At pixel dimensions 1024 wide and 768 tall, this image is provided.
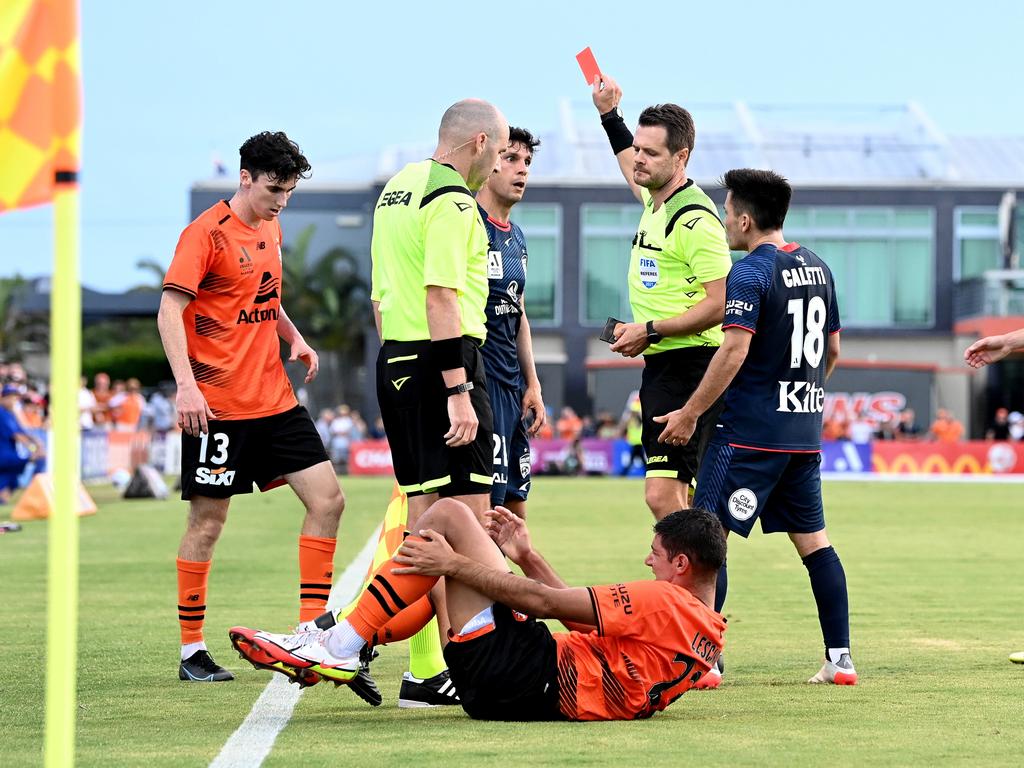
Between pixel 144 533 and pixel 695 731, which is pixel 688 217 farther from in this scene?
pixel 144 533

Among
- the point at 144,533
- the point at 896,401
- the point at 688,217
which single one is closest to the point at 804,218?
the point at 896,401

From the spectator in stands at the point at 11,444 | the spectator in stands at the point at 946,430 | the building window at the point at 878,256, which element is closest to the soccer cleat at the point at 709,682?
the spectator in stands at the point at 11,444

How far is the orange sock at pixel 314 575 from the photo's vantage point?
6922 millimetres

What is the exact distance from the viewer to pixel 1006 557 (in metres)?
13.6

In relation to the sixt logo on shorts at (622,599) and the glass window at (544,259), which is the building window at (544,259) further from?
the sixt logo on shorts at (622,599)

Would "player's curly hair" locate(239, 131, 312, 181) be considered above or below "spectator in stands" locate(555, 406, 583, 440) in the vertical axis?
above

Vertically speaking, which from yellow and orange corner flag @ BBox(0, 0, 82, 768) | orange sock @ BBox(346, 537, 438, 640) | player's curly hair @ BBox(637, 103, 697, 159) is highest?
player's curly hair @ BBox(637, 103, 697, 159)

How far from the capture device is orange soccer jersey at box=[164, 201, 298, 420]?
277 inches

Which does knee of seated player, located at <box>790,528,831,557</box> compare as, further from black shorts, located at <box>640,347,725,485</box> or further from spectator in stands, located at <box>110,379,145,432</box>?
spectator in stands, located at <box>110,379,145,432</box>

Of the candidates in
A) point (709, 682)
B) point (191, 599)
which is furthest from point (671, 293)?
point (191, 599)

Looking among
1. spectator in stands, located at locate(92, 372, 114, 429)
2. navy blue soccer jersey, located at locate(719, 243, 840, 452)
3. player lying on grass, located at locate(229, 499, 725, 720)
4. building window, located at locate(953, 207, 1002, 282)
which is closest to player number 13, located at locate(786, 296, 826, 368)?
navy blue soccer jersey, located at locate(719, 243, 840, 452)

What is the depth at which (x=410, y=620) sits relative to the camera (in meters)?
5.90

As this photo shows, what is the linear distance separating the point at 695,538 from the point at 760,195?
6.04 feet

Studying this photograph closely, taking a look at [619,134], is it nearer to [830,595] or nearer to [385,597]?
[830,595]
